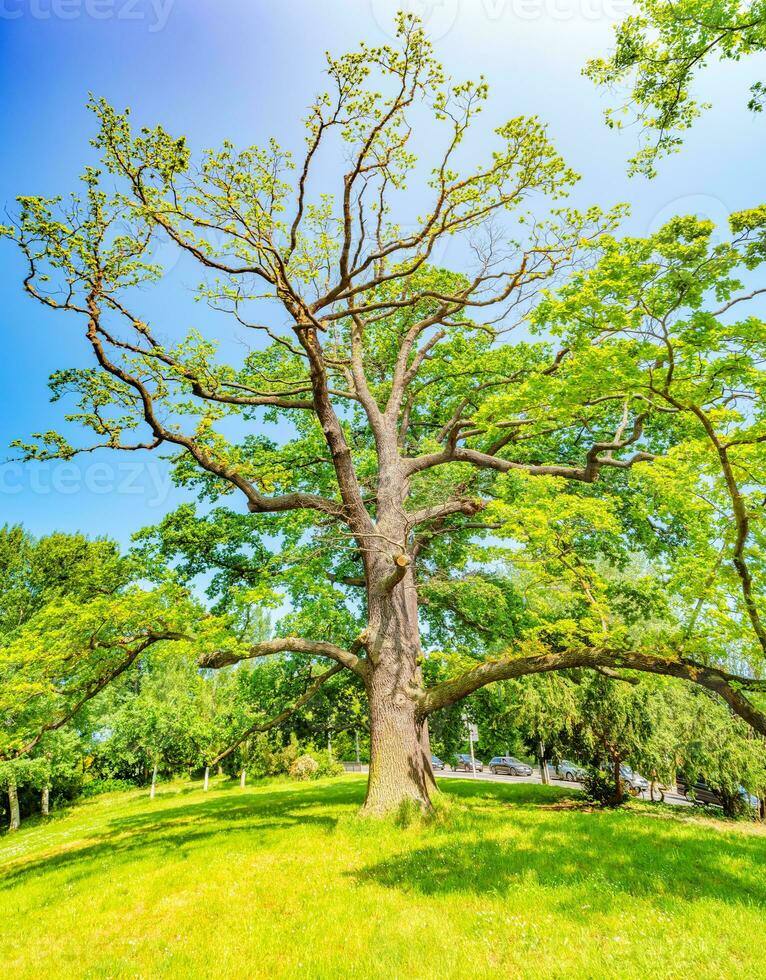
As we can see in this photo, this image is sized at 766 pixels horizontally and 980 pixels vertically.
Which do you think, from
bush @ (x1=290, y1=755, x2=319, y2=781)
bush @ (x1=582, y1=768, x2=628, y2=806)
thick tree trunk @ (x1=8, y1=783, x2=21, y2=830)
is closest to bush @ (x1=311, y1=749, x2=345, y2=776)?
bush @ (x1=290, y1=755, x2=319, y2=781)

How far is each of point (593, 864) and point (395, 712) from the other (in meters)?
4.26

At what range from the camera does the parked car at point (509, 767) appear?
34094 mm

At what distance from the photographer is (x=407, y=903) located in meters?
5.71

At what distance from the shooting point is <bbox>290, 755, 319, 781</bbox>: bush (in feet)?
98.9

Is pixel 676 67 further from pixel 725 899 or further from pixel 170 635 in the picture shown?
pixel 170 635

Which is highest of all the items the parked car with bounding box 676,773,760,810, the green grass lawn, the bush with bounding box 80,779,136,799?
the green grass lawn

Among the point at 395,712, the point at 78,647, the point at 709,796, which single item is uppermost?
the point at 78,647

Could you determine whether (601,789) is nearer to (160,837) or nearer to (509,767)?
(160,837)

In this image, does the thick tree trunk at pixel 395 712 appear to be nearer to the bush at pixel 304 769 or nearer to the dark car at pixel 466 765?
the bush at pixel 304 769

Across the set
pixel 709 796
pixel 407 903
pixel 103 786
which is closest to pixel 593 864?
pixel 407 903

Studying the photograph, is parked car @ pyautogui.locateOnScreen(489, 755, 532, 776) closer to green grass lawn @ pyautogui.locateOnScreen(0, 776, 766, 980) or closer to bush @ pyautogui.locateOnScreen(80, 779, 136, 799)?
bush @ pyautogui.locateOnScreen(80, 779, 136, 799)

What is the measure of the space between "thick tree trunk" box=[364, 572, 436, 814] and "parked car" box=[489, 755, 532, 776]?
2811 cm

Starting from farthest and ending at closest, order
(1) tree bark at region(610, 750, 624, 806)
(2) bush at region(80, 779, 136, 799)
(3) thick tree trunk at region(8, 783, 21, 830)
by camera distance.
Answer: (2) bush at region(80, 779, 136, 799) < (3) thick tree trunk at region(8, 783, 21, 830) < (1) tree bark at region(610, 750, 624, 806)

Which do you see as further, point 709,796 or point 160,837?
point 709,796
